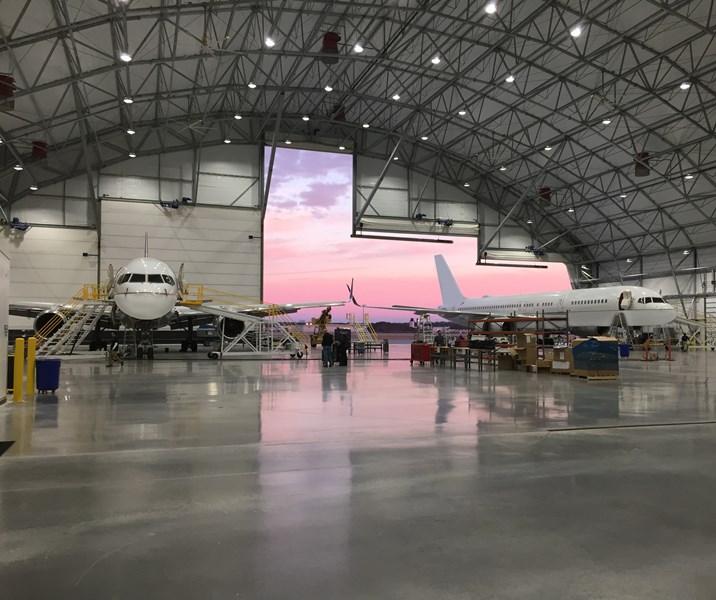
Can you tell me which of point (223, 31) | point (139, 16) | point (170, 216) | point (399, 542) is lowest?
point (399, 542)

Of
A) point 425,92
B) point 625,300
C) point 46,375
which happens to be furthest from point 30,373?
point 425,92

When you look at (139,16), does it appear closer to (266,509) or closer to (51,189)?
(51,189)

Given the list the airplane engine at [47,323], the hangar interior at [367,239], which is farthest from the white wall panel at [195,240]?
the airplane engine at [47,323]

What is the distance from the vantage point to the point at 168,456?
5.95 meters

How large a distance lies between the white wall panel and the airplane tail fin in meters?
14.1

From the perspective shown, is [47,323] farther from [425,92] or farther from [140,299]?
[425,92]

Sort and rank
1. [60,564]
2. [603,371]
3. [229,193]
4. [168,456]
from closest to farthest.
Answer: [60,564], [168,456], [603,371], [229,193]

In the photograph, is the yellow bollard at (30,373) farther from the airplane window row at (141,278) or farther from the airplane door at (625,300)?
the airplane door at (625,300)

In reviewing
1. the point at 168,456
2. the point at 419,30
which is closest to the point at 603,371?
the point at 168,456

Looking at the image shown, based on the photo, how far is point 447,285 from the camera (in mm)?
40719

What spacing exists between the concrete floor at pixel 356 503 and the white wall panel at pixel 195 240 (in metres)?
26.7

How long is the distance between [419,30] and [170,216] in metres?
20.0

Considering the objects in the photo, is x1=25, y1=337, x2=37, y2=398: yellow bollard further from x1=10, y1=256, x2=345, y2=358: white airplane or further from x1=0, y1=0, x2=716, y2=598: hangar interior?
x1=10, y1=256, x2=345, y2=358: white airplane

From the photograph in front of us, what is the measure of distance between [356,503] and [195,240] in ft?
110
